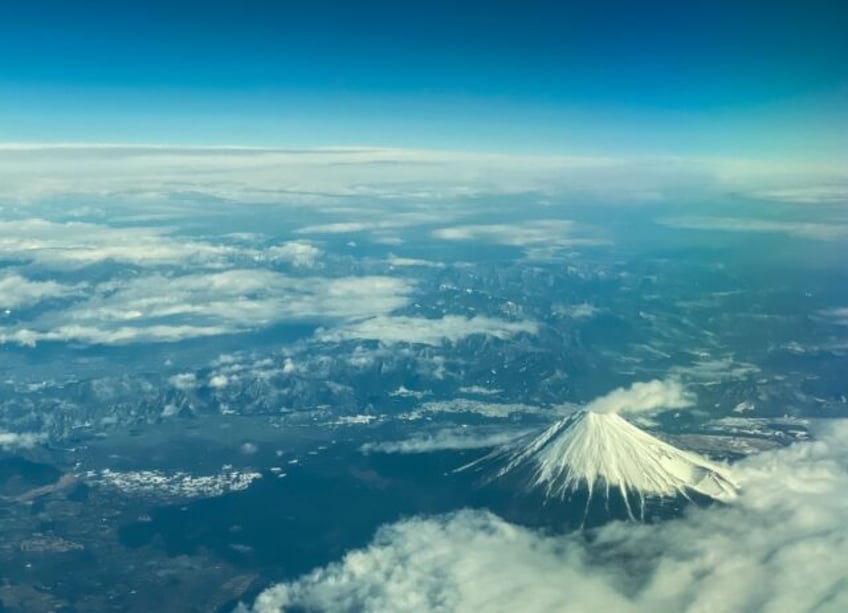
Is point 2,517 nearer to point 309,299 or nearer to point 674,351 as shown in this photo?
point 674,351

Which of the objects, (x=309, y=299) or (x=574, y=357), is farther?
(x=309, y=299)

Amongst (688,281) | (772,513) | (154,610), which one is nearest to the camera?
(772,513)

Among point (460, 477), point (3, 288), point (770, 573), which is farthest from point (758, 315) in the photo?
point (3, 288)

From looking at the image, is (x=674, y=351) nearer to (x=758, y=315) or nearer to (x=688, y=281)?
(x=758, y=315)

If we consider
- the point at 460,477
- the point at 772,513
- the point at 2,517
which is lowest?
the point at 2,517

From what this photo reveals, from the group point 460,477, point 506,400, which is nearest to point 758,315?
point 506,400

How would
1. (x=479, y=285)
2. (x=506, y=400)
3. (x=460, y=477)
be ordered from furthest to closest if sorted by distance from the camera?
(x=479, y=285)
(x=506, y=400)
(x=460, y=477)

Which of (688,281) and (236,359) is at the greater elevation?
(688,281)
